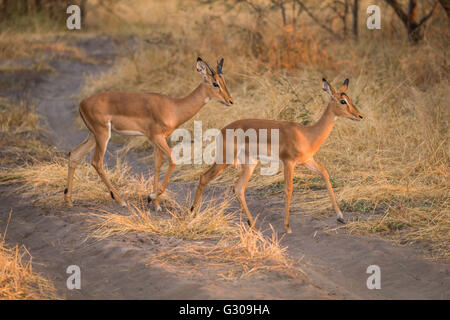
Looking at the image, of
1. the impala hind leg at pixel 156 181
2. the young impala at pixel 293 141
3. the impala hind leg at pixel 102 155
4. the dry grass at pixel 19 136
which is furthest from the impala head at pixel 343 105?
the dry grass at pixel 19 136

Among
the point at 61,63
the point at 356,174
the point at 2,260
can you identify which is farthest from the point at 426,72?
the point at 61,63

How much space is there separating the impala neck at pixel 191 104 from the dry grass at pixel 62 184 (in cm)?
95

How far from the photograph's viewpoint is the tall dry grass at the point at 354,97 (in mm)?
6492

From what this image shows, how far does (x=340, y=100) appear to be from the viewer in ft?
19.6

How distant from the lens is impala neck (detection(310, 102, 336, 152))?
604 cm

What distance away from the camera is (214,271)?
483cm

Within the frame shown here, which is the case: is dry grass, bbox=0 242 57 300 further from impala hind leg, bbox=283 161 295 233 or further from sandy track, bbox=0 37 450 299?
impala hind leg, bbox=283 161 295 233

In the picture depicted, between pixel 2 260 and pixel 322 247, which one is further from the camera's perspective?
pixel 322 247

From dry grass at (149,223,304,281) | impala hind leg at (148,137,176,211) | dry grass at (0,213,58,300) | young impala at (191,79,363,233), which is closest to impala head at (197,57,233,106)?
young impala at (191,79,363,233)

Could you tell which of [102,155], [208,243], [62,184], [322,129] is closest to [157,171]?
[102,155]

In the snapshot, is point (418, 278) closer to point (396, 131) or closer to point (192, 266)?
point (192, 266)

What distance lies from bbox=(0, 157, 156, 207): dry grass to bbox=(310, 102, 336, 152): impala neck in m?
2.12

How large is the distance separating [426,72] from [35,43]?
11.3 metres

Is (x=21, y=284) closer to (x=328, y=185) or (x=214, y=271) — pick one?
(x=214, y=271)
